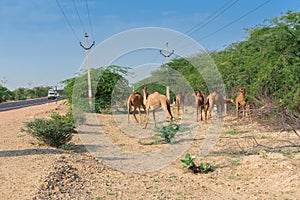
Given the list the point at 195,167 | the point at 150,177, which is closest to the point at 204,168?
the point at 195,167

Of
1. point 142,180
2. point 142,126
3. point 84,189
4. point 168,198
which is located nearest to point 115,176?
point 142,180

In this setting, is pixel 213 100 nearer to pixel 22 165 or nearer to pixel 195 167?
pixel 195 167

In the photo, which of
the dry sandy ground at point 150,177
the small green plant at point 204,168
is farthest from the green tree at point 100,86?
the small green plant at point 204,168

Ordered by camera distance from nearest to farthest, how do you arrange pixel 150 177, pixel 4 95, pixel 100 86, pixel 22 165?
pixel 150 177
pixel 22 165
pixel 100 86
pixel 4 95

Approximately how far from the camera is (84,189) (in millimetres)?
5258

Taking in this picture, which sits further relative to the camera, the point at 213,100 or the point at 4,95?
the point at 4,95

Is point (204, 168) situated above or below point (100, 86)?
below

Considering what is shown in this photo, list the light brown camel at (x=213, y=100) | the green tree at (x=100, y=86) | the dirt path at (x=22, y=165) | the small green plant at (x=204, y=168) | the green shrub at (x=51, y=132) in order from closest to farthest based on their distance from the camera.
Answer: the dirt path at (x=22, y=165)
the small green plant at (x=204, y=168)
the green shrub at (x=51, y=132)
the light brown camel at (x=213, y=100)
the green tree at (x=100, y=86)

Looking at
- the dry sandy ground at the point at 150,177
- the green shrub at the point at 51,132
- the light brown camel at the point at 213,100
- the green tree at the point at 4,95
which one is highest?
the green tree at the point at 4,95

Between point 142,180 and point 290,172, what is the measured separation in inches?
106

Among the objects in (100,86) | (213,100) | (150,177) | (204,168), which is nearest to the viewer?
(150,177)

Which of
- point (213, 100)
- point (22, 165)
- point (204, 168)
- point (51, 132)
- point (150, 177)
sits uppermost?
point (213, 100)

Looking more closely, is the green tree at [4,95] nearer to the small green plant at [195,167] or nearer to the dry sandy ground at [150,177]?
the dry sandy ground at [150,177]

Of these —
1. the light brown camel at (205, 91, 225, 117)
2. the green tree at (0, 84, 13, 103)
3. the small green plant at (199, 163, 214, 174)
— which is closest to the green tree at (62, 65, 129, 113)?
the light brown camel at (205, 91, 225, 117)
